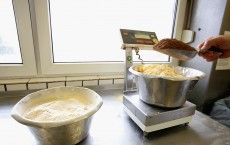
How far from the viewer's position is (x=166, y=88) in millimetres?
472

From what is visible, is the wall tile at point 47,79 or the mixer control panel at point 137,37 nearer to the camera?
the mixer control panel at point 137,37

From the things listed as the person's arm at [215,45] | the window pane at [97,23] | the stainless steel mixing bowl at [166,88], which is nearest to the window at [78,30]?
the window pane at [97,23]

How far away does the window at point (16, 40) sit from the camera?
721mm

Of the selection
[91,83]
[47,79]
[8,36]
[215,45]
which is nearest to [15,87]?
[47,79]

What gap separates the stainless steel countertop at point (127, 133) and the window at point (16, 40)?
23 cm

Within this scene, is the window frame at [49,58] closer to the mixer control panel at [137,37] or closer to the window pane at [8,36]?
the window pane at [8,36]

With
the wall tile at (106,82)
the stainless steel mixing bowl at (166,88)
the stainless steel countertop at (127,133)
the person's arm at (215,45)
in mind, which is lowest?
the stainless steel countertop at (127,133)

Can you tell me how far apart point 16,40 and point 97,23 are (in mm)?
468

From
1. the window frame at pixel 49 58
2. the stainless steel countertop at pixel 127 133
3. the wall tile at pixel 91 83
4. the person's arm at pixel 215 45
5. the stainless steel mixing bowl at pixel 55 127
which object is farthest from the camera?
the wall tile at pixel 91 83

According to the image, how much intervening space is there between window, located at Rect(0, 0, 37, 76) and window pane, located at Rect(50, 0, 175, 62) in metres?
0.13

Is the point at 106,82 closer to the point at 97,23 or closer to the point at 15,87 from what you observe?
the point at 97,23

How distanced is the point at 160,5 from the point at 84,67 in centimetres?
69

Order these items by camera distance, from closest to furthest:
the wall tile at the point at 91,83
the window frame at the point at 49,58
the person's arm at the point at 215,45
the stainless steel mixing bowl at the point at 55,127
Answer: the stainless steel mixing bowl at the point at 55,127 < the person's arm at the point at 215,45 < the window frame at the point at 49,58 < the wall tile at the point at 91,83

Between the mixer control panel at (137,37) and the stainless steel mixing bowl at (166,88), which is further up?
the mixer control panel at (137,37)
